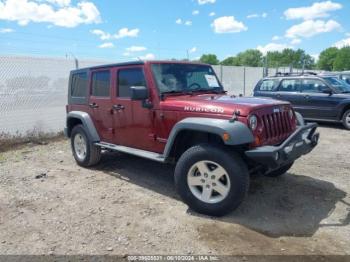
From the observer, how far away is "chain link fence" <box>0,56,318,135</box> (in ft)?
28.1

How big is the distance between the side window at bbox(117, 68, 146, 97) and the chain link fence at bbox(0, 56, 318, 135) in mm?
4509

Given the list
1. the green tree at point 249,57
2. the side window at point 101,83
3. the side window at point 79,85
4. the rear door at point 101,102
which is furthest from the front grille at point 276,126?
the green tree at point 249,57

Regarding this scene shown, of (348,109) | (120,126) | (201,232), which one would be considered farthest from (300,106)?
(201,232)

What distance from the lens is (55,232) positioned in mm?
3873

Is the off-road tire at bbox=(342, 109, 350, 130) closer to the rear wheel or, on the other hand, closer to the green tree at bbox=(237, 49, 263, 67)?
the rear wheel

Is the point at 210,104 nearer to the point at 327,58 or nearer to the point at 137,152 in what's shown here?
the point at 137,152

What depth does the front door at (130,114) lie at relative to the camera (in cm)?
496

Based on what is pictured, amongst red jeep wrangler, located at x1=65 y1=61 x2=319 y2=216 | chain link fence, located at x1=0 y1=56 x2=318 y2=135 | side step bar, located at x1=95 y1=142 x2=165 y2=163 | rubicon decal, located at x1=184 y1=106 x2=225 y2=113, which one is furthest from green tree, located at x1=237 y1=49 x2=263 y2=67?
rubicon decal, located at x1=184 y1=106 x2=225 y2=113

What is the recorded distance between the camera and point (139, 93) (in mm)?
4570

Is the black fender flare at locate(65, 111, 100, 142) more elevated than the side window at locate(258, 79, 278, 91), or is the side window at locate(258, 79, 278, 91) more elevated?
the side window at locate(258, 79, 278, 91)

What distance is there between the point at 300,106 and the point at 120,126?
291 inches

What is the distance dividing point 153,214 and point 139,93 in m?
1.58

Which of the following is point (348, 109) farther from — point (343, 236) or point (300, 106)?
point (343, 236)

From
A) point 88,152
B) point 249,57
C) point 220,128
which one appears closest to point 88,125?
point 88,152
